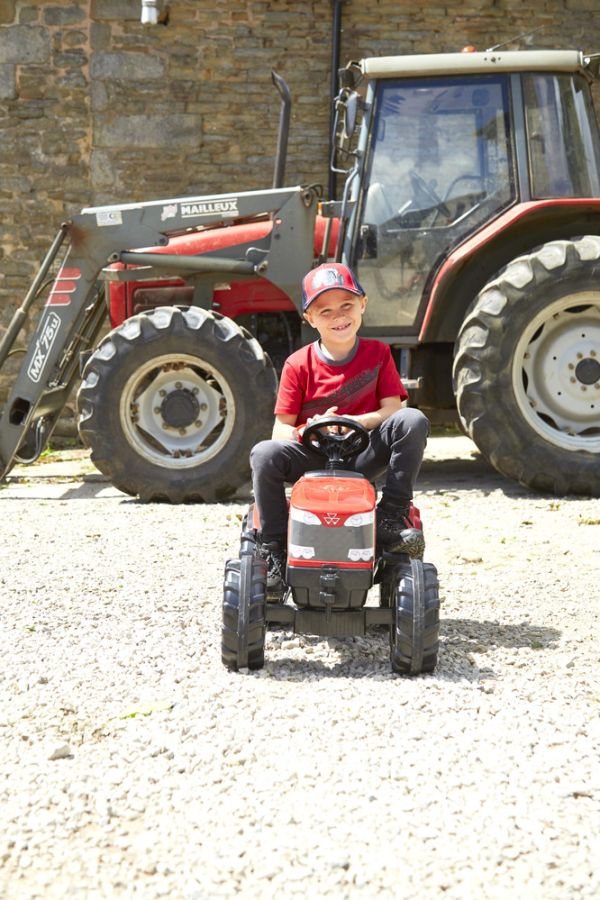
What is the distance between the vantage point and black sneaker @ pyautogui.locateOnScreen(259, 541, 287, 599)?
3.55 metres

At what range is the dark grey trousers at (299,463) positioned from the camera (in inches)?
140

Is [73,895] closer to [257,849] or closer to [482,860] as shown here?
[257,849]

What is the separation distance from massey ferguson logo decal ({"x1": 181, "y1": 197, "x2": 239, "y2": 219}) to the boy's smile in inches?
144

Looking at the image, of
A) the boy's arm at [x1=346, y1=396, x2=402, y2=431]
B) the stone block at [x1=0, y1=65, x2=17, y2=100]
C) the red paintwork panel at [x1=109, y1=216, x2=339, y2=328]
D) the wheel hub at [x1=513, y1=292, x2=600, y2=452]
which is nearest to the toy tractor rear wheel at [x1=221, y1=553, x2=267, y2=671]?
the boy's arm at [x1=346, y1=396, x2=402, y2=431]

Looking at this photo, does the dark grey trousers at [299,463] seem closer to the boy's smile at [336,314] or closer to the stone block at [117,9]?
the boy's smile at [336,314]

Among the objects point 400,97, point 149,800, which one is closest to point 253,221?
point 400,97

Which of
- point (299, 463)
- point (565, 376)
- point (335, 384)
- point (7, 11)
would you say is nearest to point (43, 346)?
point (565, 376)

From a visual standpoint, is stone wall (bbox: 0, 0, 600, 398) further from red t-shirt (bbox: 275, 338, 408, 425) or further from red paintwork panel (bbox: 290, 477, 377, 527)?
red paintwork panel (bbox: 290, 477, 377, 527)

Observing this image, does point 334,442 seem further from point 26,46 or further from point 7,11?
point 7,11

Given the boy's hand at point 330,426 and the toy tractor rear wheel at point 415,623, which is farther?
the boy's hand at point 330,426

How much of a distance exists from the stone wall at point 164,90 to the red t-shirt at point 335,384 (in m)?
6.54

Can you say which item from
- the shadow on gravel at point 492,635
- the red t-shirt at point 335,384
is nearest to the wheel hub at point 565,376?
the shadow on gravel at point 492,635

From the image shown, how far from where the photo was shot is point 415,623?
3.25 metres

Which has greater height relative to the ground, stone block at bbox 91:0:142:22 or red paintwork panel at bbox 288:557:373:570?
stone block at bbox 91:0:142:22
